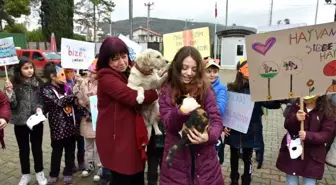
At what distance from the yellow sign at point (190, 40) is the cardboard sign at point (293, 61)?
196 cm

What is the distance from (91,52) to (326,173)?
14.0 feet

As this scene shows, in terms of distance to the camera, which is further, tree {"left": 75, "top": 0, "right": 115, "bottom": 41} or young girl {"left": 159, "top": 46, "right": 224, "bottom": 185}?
tree {"left": 75, "top": 0, "right": 115, "bottom": 41}

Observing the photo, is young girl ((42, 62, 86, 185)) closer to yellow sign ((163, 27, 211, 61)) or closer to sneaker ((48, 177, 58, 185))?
sneaker ((48, 177, 58, 185))

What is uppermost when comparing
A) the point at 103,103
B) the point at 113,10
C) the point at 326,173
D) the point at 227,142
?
the point at 113,10

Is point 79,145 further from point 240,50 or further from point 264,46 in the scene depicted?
point 240,50

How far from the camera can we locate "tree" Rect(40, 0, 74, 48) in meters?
24.2

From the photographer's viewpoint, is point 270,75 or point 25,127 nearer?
point 270,75

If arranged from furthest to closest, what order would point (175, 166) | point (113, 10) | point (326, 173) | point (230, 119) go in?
point (113, 10) → point (326, 173) → point (230, 119) → point (175, 166)

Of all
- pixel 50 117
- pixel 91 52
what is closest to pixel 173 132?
pixel 50 117

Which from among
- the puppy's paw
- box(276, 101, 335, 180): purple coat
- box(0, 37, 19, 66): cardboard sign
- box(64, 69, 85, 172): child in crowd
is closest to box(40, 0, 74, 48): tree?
box(64, 69, 85, 172): child in crowd

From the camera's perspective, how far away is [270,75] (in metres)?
2.90

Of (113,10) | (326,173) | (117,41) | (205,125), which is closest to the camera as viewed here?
(205,125)

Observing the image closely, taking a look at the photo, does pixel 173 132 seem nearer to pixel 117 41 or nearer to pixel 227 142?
pixel 117 41

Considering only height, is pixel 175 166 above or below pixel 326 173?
above
